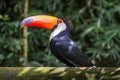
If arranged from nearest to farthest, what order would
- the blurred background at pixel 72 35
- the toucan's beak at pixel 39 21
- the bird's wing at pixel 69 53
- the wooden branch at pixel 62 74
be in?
1. the wooden branch at pixel 62 74
2. the toucan's beak at pixel 39 21
3. the bird's wing at pixel 69 53
4. the blurred background at pixel 72 35

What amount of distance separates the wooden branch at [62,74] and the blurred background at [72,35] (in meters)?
2.72

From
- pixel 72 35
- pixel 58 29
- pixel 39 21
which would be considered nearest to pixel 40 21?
pixel 39 21

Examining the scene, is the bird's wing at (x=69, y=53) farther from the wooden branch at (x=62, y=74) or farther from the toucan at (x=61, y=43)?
the wooden branch at (x=62, y=74)

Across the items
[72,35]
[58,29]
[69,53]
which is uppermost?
[58,29]

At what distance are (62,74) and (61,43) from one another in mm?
889

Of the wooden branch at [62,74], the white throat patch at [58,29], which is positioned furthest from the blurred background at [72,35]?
the wooden branch at [62,74]

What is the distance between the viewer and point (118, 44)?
536 cm

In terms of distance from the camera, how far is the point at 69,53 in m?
3.24

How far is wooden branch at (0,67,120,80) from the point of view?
2.31m

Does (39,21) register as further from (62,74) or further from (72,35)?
(72,35)

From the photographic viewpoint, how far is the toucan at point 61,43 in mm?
3165

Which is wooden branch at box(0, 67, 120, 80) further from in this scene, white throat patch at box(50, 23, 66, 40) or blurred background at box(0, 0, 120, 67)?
blurred background at box(0, 0, 120, 67)

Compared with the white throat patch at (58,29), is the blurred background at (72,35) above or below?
below

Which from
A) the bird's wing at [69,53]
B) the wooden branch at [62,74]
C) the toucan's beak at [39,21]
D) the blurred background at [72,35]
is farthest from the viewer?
the blurred background at [72,35]
